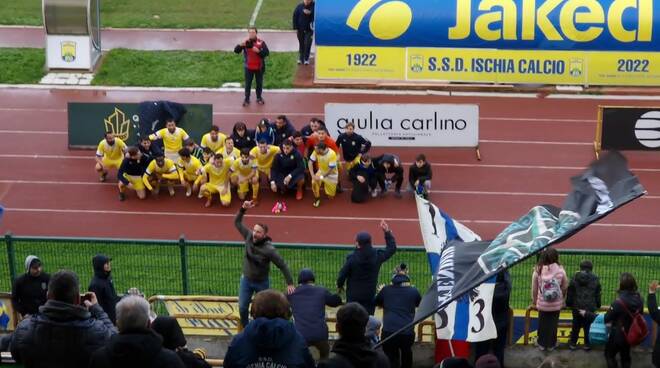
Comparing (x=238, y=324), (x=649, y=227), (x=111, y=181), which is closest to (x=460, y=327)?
(x=238, y=324)

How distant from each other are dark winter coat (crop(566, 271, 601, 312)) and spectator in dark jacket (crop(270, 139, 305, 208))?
8.22 metres

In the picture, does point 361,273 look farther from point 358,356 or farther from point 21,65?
point 21,65

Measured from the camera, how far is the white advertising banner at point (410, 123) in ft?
75.2

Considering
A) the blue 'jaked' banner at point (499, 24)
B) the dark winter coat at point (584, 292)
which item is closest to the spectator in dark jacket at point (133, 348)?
the dark winter coat at point (584, 292)

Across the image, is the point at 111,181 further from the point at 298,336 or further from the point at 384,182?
the point at 298,336

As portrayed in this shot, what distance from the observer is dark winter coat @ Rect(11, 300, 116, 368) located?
319 inches

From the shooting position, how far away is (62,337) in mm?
8141

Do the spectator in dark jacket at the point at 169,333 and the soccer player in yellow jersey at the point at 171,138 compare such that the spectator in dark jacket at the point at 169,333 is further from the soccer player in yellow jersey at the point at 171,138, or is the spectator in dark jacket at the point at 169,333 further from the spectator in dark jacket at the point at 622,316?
the soccer player in yellow jersey at the point at 171,138

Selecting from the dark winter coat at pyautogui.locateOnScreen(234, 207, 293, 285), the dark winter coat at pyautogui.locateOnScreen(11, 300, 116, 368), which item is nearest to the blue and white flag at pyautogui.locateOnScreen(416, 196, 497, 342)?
the dark winter coat at pyautogui.locateOnScreen(234, 207, 293, 285)

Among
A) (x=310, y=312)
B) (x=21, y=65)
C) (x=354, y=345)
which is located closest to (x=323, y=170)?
(x=310, y=312)

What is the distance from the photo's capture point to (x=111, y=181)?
73.3 feet

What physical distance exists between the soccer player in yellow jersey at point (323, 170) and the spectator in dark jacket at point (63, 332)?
42.7ft

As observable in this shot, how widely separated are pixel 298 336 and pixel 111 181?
14633 mm

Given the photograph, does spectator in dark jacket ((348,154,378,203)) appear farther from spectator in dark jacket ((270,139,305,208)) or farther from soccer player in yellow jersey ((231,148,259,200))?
soccer player in yellow jersey ((231,148,259,200))
